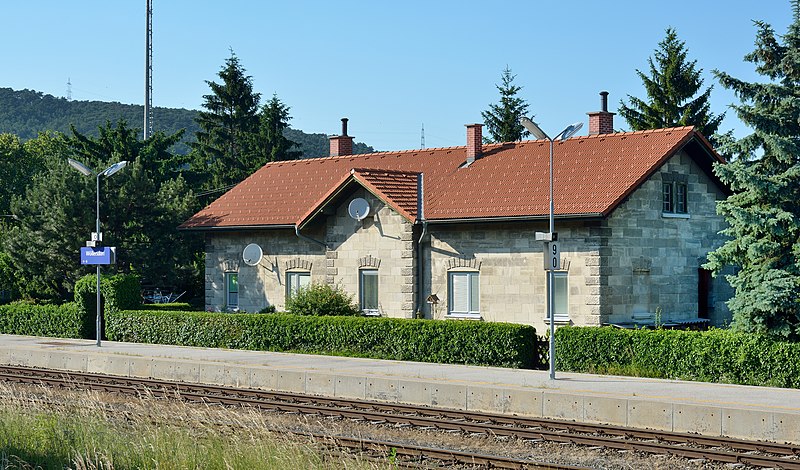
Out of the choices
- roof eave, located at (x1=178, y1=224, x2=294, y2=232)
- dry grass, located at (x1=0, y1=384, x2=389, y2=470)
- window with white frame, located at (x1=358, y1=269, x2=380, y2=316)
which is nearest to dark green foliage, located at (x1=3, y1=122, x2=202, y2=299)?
roof eave, located at (x1=178, y1=224, x2=294, y2=232)

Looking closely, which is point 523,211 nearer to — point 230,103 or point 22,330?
point 22,330

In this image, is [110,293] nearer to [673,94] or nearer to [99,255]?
[99,255]

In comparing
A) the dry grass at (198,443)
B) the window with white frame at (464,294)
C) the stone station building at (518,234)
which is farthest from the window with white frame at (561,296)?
the dry grass at (198,443)

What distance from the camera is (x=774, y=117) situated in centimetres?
2180

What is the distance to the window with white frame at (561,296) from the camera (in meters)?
27.5

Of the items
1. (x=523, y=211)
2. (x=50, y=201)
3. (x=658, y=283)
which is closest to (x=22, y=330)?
Result: (x=50, y=201)

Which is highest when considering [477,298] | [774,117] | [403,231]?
[774,117]

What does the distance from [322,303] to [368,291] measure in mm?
1913

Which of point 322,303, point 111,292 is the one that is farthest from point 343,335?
point 111,292

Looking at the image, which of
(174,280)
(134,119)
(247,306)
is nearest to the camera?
(247,306)

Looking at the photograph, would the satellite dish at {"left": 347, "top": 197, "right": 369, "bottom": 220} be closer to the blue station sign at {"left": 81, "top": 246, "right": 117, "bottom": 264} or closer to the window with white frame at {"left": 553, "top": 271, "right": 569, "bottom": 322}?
the window with white frame at {"left": 553, "top": 271, "right": 569, "bottom": 322}

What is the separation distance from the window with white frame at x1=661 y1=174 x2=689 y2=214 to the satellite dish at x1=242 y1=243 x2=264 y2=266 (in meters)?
13.3

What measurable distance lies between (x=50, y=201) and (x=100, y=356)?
38.1 ft

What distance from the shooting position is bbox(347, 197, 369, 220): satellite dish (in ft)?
102
